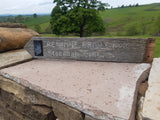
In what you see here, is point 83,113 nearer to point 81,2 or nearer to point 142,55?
point 142,55

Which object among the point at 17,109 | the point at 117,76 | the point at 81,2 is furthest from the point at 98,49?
the point at 81,2

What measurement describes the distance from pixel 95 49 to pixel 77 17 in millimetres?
9096

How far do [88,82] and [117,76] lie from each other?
1.43ft

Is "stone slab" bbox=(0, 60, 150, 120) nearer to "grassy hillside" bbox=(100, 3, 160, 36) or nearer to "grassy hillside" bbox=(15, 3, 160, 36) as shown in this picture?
"grassy hillside" bbox=(15, 3, 160, 36)

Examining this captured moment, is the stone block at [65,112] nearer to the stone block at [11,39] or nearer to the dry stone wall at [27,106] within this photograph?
the dry stone wall at [27,106]

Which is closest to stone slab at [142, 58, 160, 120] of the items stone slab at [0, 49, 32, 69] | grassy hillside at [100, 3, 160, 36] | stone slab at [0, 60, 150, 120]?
stone slab at [0, 60, 150, 120]

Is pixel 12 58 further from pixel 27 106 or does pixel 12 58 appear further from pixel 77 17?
pixel 77 17

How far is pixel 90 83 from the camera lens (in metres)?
1.65

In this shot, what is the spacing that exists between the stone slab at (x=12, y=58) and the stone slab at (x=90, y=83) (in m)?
0.22

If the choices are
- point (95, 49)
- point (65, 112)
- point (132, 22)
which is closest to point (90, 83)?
point (65, 112)

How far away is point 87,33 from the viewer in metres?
12.7

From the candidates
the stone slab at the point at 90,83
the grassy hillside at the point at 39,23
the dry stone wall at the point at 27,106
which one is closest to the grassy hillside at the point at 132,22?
the grassy hillside at the point at 39,23

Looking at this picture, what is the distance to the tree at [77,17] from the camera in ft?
36.1

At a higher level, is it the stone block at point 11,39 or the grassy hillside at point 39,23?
the grassy hillside at point 39,23
